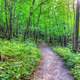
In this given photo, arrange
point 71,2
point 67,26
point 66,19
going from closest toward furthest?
1. point 71,2
2. point 66,19
3. point 67,26

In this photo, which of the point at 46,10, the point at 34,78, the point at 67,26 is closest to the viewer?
the point at 34,78

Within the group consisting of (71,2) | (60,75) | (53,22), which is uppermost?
(71,2)

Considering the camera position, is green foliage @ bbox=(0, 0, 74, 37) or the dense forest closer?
the dense forest

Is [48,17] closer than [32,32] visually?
Yes

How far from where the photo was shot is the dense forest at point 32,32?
35.1 ft

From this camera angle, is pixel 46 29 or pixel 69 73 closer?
pixel 69 73

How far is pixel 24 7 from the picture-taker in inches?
1033

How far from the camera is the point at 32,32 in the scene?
40219 mm

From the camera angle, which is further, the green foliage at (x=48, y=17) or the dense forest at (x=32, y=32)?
the green foliage at (x=48, y=17)

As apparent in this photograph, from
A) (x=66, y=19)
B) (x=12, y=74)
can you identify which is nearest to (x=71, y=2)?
(x=66, y=19)

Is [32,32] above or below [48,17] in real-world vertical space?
below

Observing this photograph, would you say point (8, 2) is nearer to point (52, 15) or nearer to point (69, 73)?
point (69, 73)

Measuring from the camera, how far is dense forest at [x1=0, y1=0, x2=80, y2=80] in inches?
421

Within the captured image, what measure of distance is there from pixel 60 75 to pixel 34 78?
1.81 m
